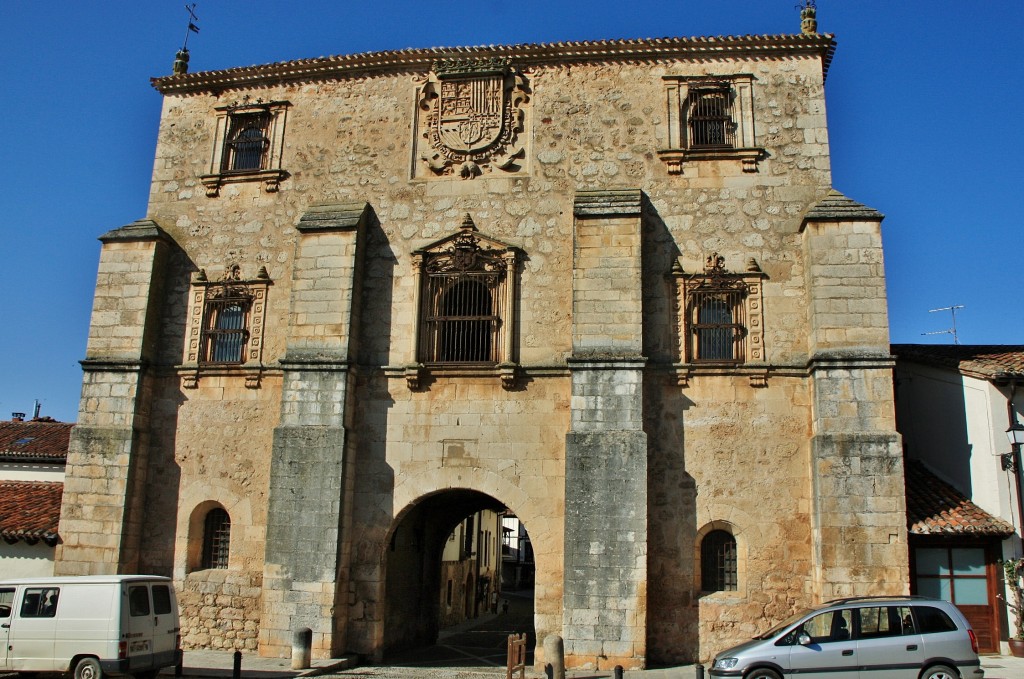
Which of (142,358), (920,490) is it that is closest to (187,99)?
(142,358)

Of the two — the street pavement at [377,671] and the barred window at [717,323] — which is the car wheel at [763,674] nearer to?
the street pavement at [377,671]

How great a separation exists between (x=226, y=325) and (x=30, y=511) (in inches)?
238

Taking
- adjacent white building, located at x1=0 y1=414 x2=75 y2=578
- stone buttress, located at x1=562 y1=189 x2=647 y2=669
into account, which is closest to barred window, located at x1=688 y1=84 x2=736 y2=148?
stone buttress, located at x1=562 y1=189 x2=647 y2=669

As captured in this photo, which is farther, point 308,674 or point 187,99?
point 187,99

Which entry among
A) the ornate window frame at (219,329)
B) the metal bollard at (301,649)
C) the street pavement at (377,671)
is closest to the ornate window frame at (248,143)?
the ornate window frame at (219,329)

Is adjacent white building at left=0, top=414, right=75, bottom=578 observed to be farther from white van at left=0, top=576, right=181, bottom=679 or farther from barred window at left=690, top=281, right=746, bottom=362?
barred window at left=690, top=281, right=746, bottom=362

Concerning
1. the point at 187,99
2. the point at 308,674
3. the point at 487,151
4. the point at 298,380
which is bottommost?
the point at 308,674

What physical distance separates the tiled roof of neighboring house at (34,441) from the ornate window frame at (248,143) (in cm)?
772

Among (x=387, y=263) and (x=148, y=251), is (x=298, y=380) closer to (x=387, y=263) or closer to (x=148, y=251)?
(x=387, y=263)

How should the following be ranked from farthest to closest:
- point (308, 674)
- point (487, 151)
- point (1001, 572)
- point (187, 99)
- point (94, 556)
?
point (187, 99), point (487, 151), point (94, 556), point (1001, 572), point (308, 674)

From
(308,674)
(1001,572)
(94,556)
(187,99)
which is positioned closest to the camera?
(308,674)

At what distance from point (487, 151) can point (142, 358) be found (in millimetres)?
8079

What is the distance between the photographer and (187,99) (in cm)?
1884

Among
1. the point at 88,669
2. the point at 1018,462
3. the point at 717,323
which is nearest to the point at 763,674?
the point at 717,323
